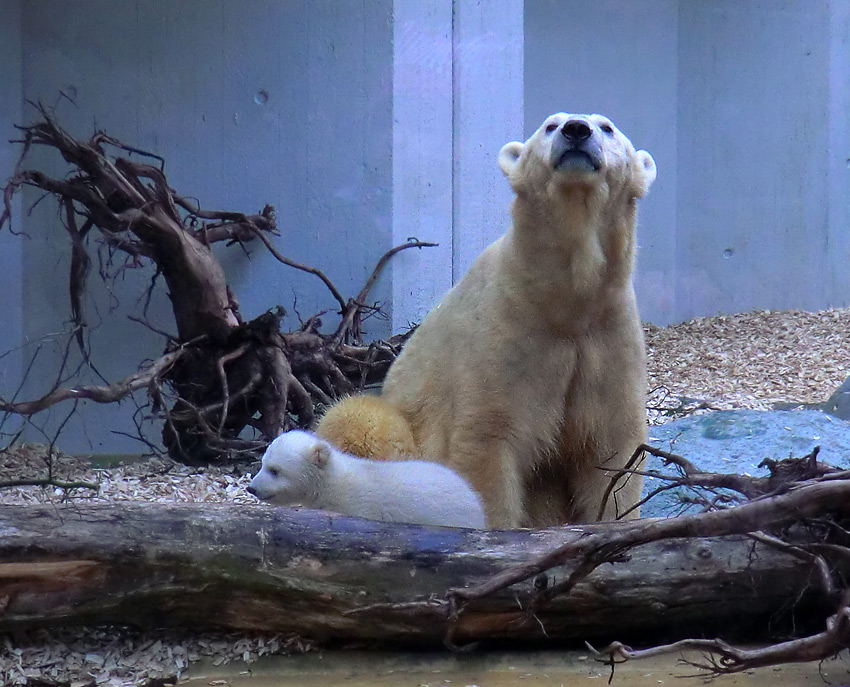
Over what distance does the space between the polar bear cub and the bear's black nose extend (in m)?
1.12

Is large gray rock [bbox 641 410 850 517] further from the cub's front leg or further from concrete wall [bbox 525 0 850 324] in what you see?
concrete wall [bbox 525 0 850 324]

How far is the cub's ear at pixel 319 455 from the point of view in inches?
120

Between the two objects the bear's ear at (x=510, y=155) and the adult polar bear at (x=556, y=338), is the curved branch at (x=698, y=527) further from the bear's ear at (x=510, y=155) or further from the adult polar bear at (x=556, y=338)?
the bear's ear at (x=510, y=155)

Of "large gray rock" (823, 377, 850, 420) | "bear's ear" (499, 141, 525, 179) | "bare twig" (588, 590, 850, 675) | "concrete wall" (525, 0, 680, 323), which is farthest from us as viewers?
"concrete wall" (525, 0, 680, 323)

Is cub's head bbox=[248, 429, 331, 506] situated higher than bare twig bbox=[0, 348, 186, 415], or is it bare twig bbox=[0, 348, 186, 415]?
bare twig bbox=[0, 348, 186, 415]

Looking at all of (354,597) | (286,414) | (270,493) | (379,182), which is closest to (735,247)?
(379,182)

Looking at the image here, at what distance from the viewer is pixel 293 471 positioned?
10.2 ft

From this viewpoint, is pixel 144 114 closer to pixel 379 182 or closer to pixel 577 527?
pixel 379 182

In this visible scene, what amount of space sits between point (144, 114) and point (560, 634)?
4271 mm

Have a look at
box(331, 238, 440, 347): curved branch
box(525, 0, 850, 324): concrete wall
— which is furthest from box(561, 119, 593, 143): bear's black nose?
box(525, 0, 850, 324): concrete wall

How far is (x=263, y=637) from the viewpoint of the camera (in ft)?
8.09

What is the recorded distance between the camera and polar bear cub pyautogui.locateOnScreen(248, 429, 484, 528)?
9.32ft

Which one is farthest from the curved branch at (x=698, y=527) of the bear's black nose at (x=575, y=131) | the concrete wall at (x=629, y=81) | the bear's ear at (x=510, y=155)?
the concrete wall at (x=629, y=81)

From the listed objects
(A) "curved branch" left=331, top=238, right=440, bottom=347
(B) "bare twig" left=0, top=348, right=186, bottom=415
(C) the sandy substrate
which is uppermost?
(A) "curved branch" left=331, top=238, right=440, bottom=347
